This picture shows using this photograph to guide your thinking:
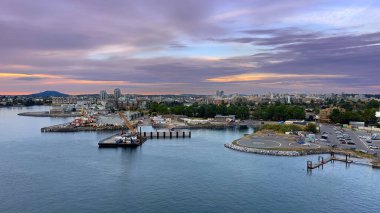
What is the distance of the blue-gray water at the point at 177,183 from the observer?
1070 cm

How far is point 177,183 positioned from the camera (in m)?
13.0

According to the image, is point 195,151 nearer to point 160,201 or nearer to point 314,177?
point 314,177

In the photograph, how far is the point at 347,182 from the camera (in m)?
13.0

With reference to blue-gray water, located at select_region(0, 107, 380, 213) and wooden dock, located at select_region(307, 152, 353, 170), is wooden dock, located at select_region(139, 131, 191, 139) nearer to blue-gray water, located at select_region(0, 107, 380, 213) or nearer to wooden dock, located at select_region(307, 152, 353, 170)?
blue-gray water, located at select_region(0, 107, 380, 213)

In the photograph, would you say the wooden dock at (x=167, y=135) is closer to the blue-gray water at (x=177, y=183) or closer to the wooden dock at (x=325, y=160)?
the blue-gray water at (x=177, y=183)

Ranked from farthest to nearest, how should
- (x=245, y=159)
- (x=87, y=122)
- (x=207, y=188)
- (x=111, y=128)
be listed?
(x=87, y=122), (x=111, y=128), (x=245, y=159), (x=207, y=188)

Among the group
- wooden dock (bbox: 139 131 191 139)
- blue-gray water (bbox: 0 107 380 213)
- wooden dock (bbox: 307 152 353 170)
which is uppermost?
wooden dock (bbox: 139 131 191 139)

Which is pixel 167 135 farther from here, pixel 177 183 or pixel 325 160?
pixel 177 183

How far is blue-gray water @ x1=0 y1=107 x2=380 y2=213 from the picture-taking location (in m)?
10.7

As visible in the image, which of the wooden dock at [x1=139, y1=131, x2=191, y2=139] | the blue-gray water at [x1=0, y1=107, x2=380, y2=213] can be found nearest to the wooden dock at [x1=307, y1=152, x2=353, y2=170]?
the blue-gray water at [x1=0, y1=107, x2=380, y2=213]

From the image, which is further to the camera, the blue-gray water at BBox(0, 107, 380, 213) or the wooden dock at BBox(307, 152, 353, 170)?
the wooden dock at BBox(307, 152, 353, 170)

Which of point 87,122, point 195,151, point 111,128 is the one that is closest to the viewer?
point 195,151

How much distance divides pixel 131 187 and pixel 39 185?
3096mm

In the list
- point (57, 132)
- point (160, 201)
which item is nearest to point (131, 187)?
point (160, 201)
